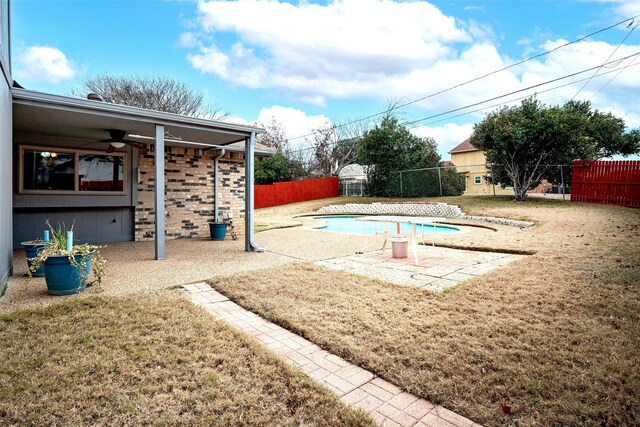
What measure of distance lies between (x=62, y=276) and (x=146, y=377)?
2524 millimetres

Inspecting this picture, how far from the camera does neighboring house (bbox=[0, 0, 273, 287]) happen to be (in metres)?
5.62

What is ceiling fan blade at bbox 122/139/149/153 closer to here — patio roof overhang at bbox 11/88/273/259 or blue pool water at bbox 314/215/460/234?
patio roof overhang at bbox 11/88/273/259

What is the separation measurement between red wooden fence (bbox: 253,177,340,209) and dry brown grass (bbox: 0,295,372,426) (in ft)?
65.1

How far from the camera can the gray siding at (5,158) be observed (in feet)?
14.2

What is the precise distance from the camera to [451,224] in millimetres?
12586

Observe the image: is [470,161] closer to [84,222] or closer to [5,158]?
[84,222]

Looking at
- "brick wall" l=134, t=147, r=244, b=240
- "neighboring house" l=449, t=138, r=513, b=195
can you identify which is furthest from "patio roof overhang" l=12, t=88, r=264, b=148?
"neighboring house" l=449, t=138, r=513, b=195

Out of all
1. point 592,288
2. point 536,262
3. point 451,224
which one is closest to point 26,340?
point 592,288

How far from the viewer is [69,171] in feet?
25.9

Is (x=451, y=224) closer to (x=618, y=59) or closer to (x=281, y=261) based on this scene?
(x=281, y=261)

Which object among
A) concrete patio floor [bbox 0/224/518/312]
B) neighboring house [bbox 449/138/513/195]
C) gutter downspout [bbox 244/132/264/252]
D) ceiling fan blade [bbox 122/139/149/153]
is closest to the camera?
concrete patio floor [bbox 0/224/518/312]

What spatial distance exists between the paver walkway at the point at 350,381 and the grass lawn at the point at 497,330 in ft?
0.27

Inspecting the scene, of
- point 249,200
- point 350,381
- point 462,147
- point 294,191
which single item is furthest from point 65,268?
point 462,147

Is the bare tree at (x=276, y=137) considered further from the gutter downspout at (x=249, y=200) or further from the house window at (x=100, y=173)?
the gutter downspout at (x=249, y=200)
